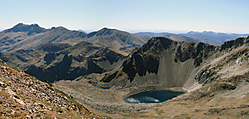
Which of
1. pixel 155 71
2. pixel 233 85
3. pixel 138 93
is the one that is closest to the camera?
pixel 233 85

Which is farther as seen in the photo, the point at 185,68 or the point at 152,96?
the point at 185,68

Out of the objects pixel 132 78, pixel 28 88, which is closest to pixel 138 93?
pixel 132 78

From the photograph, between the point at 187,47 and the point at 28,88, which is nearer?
the point at 28,88

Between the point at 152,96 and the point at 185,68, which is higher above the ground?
the point at 185,68

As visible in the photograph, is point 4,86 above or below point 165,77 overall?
above

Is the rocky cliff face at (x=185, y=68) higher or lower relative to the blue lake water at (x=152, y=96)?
higher

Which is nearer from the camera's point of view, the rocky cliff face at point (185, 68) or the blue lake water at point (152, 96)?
the rocky cliff face at point (185, 68)

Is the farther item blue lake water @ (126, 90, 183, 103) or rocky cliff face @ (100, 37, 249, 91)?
blue lake water @ (126, 90, 183, 103)

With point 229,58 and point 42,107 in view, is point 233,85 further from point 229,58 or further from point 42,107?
point 42,107
